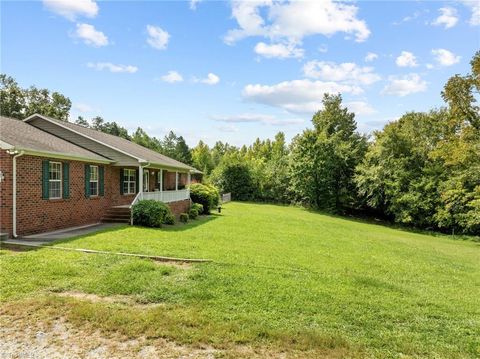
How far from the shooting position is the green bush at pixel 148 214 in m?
14.6

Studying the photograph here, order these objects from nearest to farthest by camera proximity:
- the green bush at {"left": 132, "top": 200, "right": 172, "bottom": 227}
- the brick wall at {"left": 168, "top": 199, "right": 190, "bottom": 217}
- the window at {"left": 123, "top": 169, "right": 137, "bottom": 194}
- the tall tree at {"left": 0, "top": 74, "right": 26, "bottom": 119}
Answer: the green bush at {"left": 132, "top": 200, "right": 172, "bottom": 227} → the window at {"left": 123, "top": 169, "right": 137, "bottom": 194} → the brick wall at {"left": 168, "top": 199, "right": 190, "bottom": 217} → the tall tree at {"left": 0, "top": 74, "right": 26, "bottom": 119}

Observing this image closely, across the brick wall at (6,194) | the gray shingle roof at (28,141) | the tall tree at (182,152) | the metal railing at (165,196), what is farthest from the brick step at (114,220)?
the tall tree at (182,152)

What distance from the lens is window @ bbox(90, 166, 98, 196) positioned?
48.2 ft

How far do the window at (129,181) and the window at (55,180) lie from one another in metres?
4.86

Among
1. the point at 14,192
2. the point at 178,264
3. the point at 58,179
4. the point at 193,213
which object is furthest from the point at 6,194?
the point at 193,213

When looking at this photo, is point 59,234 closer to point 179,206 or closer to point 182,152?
point 179,206

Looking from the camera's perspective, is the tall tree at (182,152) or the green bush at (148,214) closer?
the green bush at (148,214)

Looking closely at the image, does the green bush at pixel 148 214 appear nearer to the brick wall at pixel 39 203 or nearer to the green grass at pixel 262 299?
the brick wall at pixel 39 203

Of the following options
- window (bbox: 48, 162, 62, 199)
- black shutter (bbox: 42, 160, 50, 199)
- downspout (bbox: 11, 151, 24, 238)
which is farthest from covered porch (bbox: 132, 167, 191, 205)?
downspout (bbox: 11, 151, 24, 238)

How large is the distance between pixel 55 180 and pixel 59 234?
2.18 m

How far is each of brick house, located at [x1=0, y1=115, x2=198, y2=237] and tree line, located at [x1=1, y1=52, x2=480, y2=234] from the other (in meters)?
17.5

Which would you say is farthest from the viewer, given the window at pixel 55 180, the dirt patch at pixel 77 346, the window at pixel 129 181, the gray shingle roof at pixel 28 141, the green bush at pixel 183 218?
the green bush at pixel 183 218

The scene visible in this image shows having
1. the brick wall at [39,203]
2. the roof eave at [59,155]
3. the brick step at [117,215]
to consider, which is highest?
the roof eave at [59,155]

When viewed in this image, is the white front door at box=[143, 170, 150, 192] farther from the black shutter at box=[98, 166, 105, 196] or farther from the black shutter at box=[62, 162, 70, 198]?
the black shutter at box=[62, 162, 70, 198]
